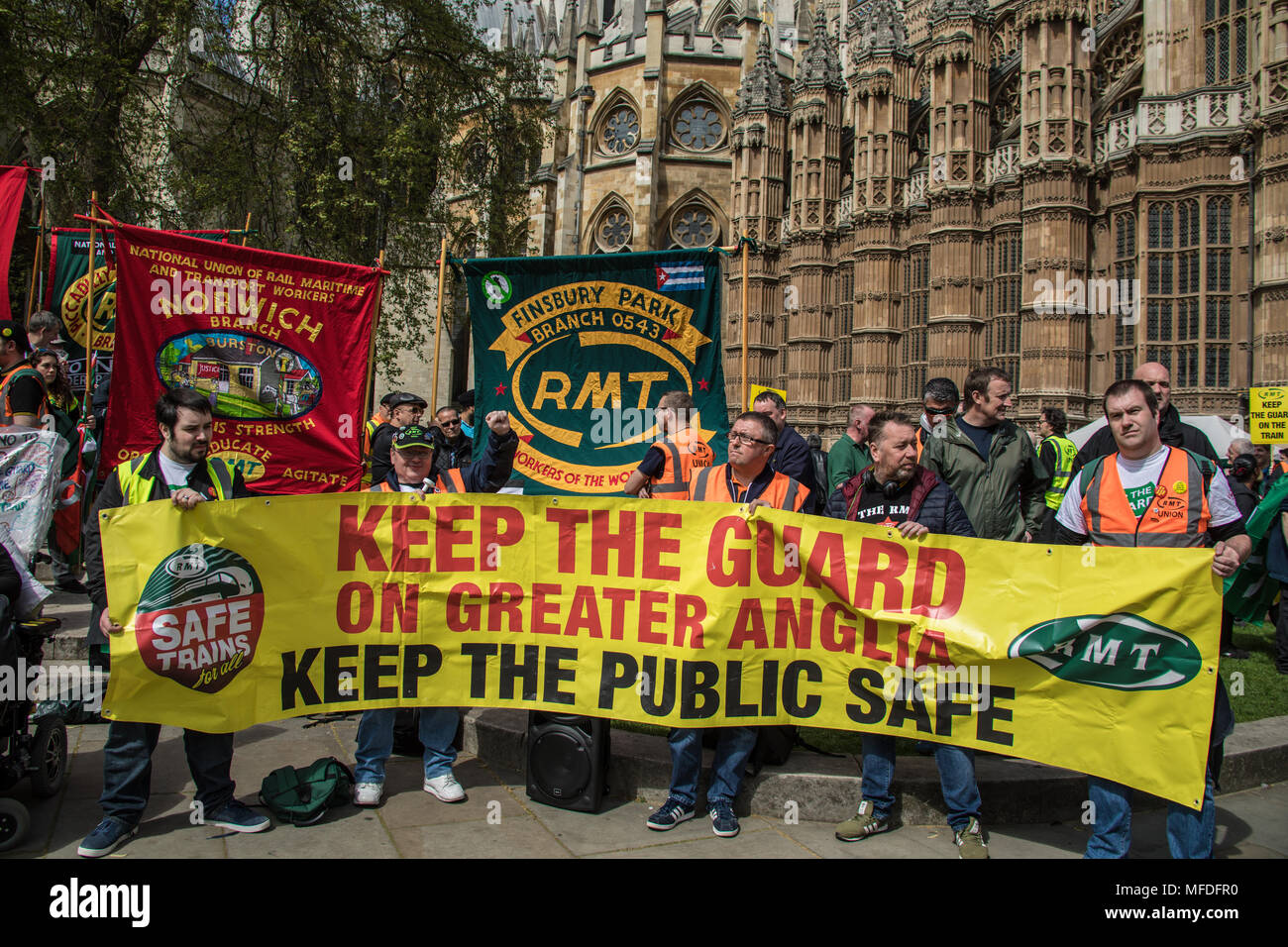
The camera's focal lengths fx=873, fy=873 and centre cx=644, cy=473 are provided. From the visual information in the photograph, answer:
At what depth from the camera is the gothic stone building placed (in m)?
17.8

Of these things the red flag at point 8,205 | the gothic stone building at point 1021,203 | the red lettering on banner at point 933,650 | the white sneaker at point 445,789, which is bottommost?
the white sneaker at point 445,789

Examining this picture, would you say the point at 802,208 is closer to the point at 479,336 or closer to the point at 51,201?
the point at 51,201

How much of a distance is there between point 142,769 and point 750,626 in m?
2.84

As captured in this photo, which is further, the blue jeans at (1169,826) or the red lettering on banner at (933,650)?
the red lettering on banner at (933,650)

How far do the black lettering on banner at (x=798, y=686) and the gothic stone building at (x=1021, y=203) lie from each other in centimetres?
1680

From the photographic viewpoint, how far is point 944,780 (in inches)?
161

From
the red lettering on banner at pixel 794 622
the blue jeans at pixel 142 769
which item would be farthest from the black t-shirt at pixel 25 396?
the red lettering on banner at pixel 794 622

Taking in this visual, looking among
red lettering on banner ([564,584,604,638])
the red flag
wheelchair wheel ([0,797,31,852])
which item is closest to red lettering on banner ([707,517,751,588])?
red lettering on banner ([564,584,604,638])

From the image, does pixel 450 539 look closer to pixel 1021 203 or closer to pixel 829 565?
pixel 829 565

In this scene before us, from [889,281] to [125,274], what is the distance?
23.1 meters

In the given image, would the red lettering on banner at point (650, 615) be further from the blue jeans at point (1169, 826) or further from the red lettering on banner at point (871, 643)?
the blue jeans at point (1169, 826)

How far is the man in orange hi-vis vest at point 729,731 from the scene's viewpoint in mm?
4250

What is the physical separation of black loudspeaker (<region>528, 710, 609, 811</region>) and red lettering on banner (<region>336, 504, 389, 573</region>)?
3.80 feet

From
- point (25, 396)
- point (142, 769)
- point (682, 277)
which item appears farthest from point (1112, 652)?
point (25, 396)
